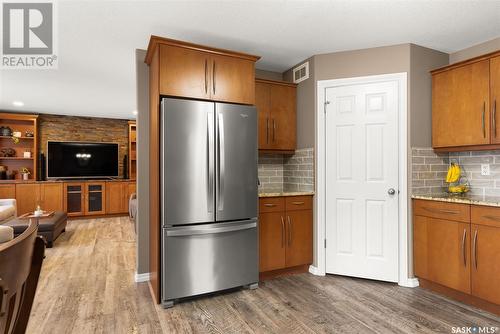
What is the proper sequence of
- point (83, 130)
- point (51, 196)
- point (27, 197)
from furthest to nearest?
point (83, 130), point (51, 196), point (27, 197)

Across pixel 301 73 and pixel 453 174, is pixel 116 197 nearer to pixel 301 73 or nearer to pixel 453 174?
pixel 301 73

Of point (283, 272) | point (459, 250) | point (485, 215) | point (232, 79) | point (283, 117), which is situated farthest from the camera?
point (283, 117)

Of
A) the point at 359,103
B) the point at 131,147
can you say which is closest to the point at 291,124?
the point at 359,103

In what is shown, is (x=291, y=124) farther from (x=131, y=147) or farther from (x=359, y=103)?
(x=131, y=147)

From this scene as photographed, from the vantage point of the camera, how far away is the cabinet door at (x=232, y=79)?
2.77 meters

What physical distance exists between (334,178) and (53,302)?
9.84 ft

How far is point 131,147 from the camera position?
A: 776cm

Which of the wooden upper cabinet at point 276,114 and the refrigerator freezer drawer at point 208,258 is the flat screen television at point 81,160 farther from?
the refrigerator freezer drawer at point 208,258

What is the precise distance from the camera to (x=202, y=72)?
2717 mm

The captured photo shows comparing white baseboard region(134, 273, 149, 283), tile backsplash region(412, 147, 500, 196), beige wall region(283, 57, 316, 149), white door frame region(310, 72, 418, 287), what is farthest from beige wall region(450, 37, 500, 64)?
white baseboard region(134, 273, 149, 283)

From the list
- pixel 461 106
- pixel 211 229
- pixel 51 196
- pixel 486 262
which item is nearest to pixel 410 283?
pixel 486 262

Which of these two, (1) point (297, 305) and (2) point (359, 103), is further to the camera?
(2) point (359, 103)

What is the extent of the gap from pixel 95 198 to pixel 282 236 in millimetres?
5510

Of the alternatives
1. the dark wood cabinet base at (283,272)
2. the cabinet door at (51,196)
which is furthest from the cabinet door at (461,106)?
the cabinet door at (51,196)
